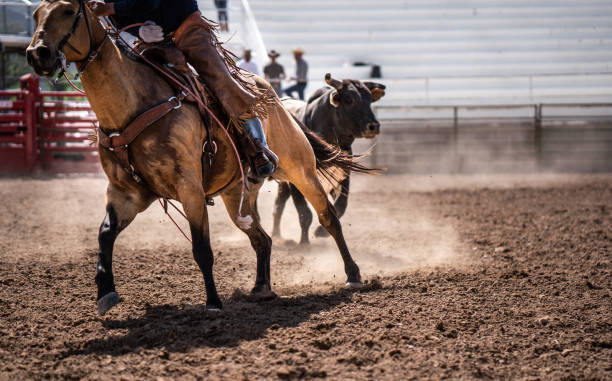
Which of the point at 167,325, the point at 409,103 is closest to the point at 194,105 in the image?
the point at 167,325

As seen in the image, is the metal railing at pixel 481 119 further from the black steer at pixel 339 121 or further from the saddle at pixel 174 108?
the saddle at pixel 174 108

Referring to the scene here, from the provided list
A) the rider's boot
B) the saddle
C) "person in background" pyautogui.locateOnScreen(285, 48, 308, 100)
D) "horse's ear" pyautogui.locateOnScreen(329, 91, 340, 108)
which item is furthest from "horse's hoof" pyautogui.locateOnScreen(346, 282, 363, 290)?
"person in background" pyautogui.locateOnScreen(285, 48, 308, 100)

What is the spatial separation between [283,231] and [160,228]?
133 cm

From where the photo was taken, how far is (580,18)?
1872 cm

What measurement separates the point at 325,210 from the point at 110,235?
5.32 ft

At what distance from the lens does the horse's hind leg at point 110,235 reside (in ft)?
12.2

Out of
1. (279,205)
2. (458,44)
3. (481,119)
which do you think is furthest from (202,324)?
(458,44)

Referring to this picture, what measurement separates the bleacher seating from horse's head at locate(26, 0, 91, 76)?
12.6 m

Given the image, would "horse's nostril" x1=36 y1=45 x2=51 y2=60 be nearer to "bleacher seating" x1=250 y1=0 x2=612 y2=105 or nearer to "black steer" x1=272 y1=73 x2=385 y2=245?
"black steer" x1=272 y1=73 x2=385 y2=245

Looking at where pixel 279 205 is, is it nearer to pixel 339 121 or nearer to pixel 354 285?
pixel 339 121

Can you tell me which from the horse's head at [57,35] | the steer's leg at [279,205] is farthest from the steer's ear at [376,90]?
the horse's head at [57,35]

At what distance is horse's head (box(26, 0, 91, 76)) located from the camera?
10.5 feet

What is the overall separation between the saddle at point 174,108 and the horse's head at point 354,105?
2.78 meters

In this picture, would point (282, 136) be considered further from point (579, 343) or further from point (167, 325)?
point (579, 343)
